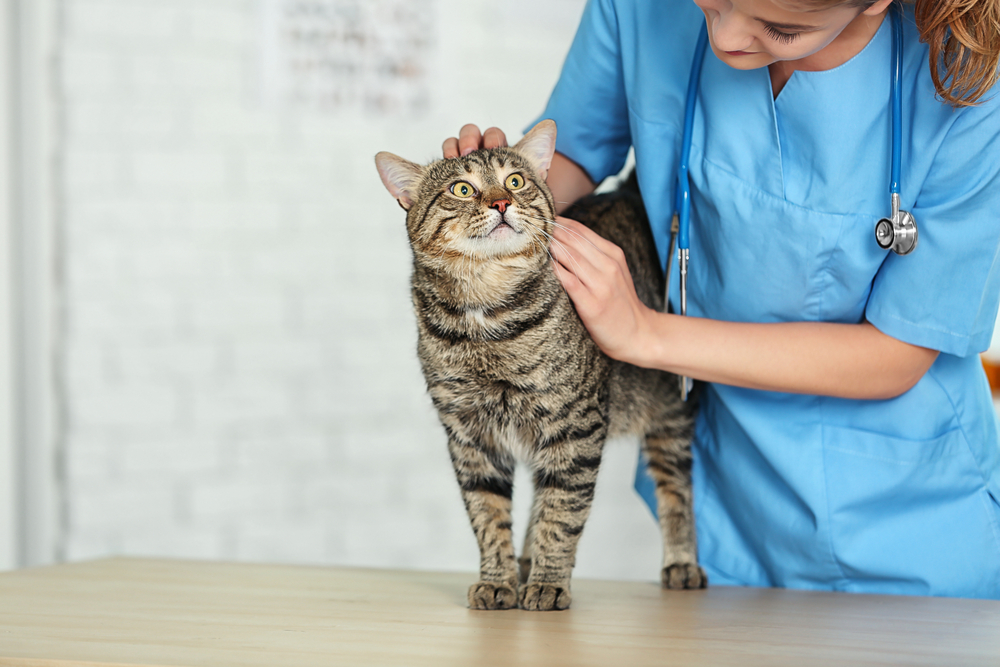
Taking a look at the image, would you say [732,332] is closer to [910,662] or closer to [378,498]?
[910,662]

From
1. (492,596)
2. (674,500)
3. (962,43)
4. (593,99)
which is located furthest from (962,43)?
(492,596)

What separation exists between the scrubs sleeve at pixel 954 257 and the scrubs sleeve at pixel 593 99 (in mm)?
462

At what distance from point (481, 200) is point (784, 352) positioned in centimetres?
46

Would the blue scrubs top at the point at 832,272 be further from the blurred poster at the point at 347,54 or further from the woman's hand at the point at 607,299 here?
the blurred poster at the point at 347,54

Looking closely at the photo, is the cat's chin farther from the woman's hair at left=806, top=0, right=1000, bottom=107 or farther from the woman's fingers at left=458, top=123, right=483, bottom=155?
the woman's hair at left=806, top=0, right=1000, bottom=107

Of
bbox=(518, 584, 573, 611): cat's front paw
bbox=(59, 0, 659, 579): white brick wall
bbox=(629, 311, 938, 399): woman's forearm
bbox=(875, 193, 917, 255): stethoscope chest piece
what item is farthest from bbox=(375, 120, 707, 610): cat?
bbox=(59, 0, 659, 579): white brick wall

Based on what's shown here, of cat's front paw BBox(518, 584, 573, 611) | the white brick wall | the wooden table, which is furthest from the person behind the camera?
the white brick wall

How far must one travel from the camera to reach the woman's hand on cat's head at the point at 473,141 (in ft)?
3.87

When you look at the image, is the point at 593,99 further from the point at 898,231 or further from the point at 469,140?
the point at 898,231

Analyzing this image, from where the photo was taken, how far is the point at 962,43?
88 cm

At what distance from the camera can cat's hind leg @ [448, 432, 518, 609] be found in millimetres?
1058

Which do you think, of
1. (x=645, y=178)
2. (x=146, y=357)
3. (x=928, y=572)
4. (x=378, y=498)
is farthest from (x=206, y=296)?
(x=928, y=572)

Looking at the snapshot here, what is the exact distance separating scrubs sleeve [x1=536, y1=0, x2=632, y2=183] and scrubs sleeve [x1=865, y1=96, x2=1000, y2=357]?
46 centimetres

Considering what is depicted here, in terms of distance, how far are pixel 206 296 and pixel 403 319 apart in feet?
1.93
